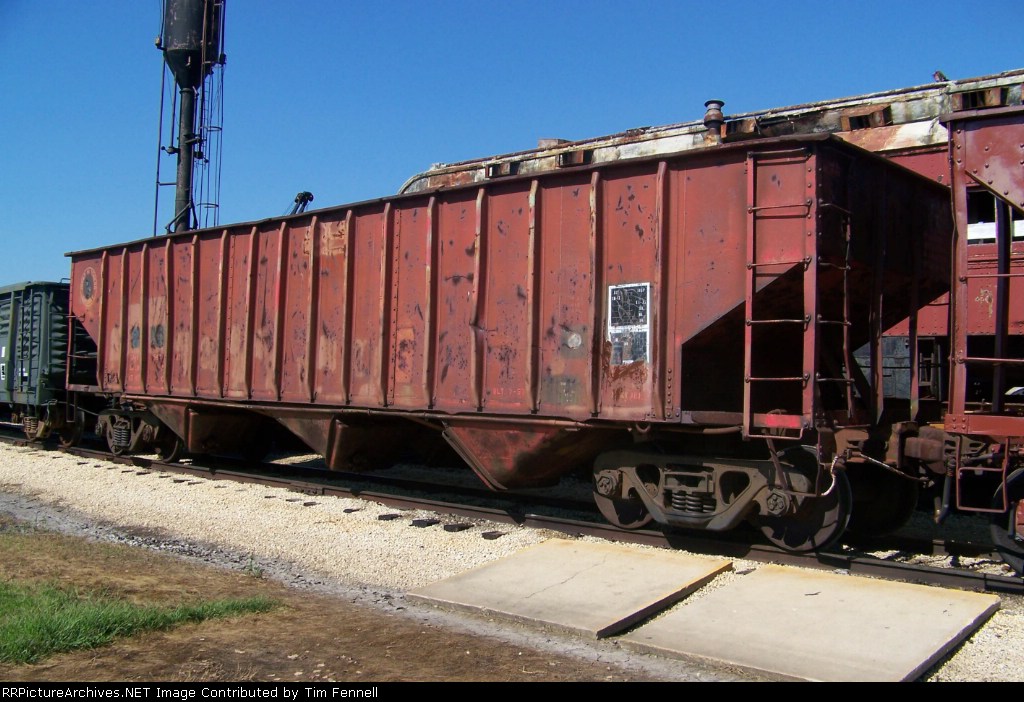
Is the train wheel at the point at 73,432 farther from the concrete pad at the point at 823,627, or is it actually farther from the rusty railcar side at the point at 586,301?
the concrete pad at the point at 823,627

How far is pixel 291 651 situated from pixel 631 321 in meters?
4.03

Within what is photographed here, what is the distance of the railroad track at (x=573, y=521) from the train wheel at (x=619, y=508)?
10cm

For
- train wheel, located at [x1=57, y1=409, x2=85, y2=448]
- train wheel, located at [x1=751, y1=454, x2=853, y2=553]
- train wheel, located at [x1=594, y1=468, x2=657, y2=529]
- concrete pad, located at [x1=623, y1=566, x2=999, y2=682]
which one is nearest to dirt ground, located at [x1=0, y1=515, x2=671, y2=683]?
concrete pad, located at [x1=623, y1=566, x2=999, y2=682]

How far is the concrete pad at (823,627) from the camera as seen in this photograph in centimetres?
449

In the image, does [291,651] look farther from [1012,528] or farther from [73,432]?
[73,432]

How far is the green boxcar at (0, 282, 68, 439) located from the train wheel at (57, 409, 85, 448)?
6.9 inches

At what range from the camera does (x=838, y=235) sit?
268 inches

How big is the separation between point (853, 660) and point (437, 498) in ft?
20.6

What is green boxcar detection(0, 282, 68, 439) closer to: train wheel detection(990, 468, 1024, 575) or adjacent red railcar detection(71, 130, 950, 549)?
adjacent red railcar detection(71, 130, 950, 549)

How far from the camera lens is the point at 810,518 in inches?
271

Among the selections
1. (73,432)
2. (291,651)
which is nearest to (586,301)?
(291,651)

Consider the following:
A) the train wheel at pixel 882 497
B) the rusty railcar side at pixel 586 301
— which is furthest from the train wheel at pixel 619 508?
the train wheel at pixel 882 497

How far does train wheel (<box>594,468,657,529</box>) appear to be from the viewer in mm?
7758

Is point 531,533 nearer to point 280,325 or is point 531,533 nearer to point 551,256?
point 551,256
